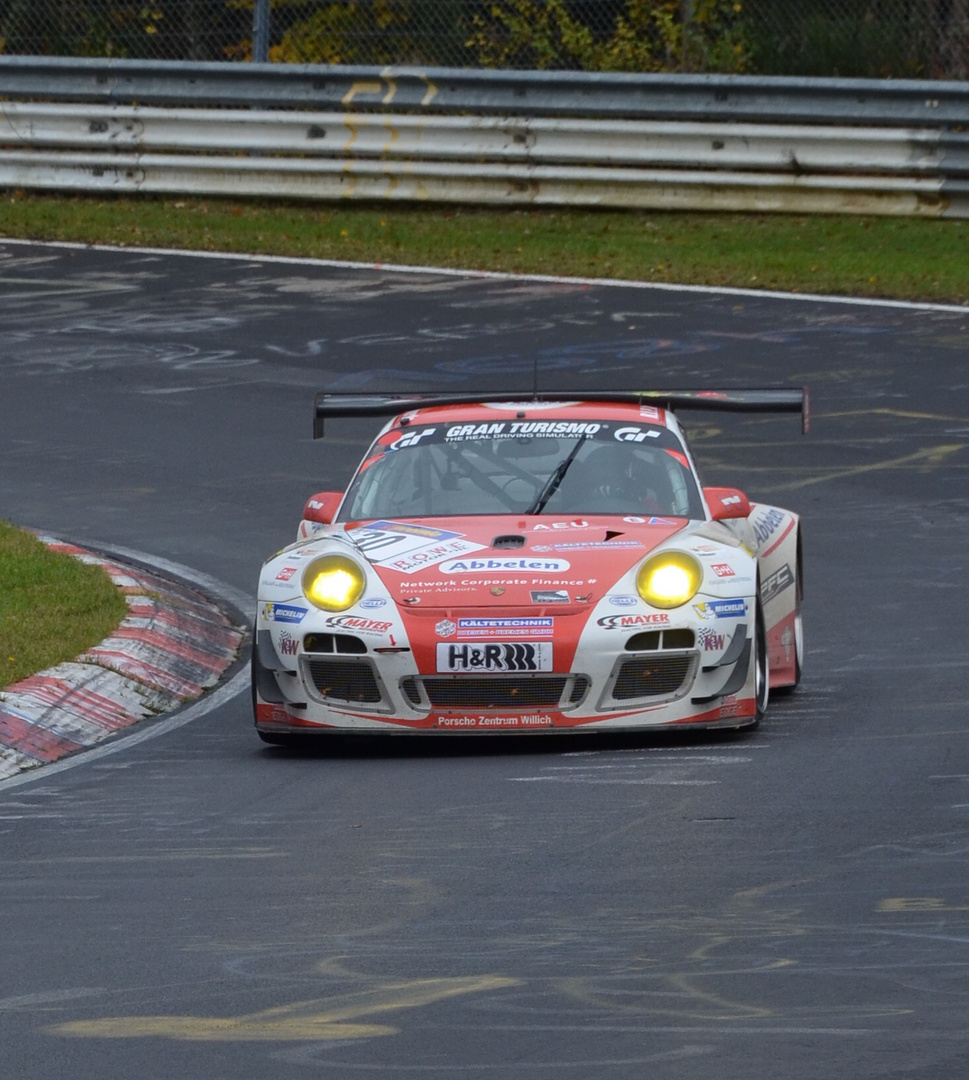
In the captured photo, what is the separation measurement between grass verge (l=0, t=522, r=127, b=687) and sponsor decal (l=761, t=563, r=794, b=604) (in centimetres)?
274

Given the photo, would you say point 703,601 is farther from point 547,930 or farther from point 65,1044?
point 65,1044

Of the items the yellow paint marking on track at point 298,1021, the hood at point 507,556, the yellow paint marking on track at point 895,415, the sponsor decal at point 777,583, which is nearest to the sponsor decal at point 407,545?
the hood at point 507,556

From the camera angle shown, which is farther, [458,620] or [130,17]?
[130,17]

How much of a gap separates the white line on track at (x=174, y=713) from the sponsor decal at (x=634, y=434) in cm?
185

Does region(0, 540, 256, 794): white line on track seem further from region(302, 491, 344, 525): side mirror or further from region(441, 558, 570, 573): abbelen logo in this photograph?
region(441, 558, 570, 573): abbelen logo

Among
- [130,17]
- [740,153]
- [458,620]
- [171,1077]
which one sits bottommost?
[171,1077]

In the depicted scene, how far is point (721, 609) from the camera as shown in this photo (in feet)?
26.5

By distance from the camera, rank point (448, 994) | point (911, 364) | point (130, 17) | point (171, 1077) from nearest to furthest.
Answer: point (171, 1077) < point (448, 994) < point (911, 364) < point (130, 17)

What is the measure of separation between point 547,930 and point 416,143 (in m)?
16.2

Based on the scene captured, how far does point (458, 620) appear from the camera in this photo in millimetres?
7910

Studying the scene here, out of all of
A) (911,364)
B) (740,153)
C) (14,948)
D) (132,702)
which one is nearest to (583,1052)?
(14,948)

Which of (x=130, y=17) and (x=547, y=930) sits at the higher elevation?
(x=130, y=17)

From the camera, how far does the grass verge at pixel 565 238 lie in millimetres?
18062

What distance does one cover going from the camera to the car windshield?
8.97m
